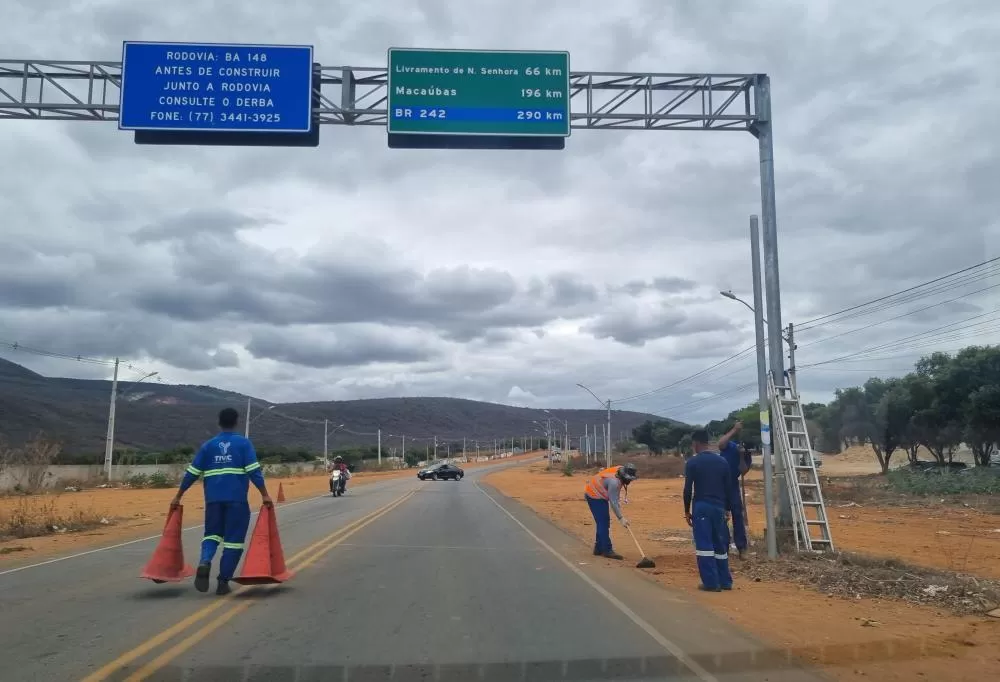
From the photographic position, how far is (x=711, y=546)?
1048 cm

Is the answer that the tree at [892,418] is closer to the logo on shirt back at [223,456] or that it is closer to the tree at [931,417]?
the tree at [931,417]

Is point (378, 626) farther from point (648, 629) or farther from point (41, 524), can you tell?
point (41, 524)

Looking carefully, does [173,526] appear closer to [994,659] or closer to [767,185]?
[994,659]

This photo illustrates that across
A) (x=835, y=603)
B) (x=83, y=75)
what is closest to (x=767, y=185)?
(x=835, y=603)

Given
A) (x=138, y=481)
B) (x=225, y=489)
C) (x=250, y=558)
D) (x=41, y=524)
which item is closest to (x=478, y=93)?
(x=225, y=489)

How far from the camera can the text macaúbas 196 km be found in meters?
14.2

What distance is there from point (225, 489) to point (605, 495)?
6285mm

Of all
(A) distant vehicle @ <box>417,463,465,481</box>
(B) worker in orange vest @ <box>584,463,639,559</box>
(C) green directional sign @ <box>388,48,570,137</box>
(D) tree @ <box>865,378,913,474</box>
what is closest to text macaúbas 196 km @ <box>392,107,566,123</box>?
(C) green directional sign @ <box>388,48,570,137</box>

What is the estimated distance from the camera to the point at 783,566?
12219 millimetres

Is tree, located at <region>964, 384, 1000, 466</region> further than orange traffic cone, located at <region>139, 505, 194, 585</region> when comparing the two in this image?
Yes

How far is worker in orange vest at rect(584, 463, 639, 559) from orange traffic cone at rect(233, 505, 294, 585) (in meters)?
5.50

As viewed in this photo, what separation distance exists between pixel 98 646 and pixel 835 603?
7.71 m

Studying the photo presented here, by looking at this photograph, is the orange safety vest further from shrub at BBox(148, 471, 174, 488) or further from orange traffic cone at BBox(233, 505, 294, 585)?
shrub at BBox(148, 471, 174, 488)

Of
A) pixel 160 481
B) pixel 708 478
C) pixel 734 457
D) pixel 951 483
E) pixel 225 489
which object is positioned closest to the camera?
pixel 225 489
